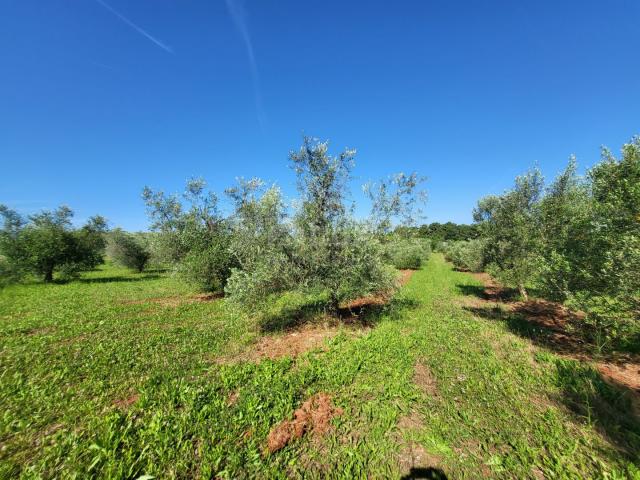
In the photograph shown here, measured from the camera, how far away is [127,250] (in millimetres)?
37062

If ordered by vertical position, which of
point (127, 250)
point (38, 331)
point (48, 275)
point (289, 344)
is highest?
point (127, 250)

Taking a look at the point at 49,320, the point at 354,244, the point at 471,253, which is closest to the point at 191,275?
the point at 49,320

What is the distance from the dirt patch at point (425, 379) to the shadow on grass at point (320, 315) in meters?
4.00

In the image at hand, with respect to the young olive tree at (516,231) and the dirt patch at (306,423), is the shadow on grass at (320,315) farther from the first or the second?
the young olive tree at (516,231)

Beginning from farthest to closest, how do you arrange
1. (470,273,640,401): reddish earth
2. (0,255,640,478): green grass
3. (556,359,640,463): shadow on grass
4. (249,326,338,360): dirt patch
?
(249,326,338,360): dirt patch < (470,273,640,401): reddish earth < (556,359,640,463): shadow on grass < (0,255,640,478): green grass

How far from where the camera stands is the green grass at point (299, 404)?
433 cm

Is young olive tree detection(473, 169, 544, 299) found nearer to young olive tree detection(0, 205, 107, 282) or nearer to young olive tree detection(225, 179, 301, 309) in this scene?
young olive tree detection(225, 179, 301, 309)

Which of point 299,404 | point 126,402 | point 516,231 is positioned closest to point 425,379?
point 299,404

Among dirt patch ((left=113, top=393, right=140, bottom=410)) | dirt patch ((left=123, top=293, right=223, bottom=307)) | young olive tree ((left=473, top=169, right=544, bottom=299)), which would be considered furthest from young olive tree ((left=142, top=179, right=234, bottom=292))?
young olive tree ((left=473, top=169, right=544, bottom=299))

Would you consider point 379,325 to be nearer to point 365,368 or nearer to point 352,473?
point 365,368

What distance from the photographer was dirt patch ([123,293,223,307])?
16953 millimetres

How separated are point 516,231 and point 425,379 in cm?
1590

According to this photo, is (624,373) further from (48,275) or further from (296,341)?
(48,275)

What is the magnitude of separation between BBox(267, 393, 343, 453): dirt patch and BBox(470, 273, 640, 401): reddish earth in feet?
28.6
